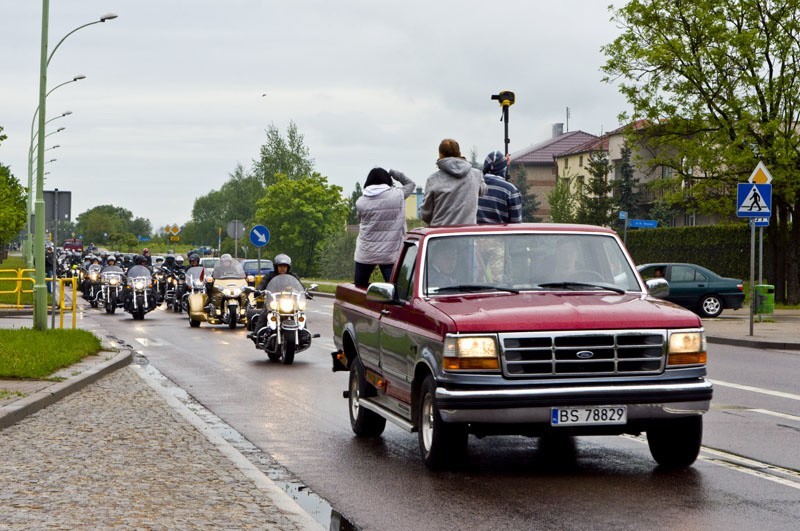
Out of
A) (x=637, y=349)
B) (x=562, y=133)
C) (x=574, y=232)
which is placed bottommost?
(x=637, y=349)

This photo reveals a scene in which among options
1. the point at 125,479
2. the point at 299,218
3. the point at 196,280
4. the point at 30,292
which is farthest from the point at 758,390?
the point at 299,218

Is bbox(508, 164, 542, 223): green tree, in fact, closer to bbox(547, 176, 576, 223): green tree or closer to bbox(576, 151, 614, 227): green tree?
bbox(576, 151, 614, 227): green tree

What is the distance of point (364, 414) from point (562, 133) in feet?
425

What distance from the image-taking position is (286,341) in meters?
19.2

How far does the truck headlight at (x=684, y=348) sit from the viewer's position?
8.07m

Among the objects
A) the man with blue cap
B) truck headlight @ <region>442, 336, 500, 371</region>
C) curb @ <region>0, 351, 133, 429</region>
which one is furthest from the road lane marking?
curb @ <region>0, 351, 133, 429</region>

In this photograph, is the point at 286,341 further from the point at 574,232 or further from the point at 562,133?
the point at 562,133

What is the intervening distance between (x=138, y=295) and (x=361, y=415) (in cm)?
2461

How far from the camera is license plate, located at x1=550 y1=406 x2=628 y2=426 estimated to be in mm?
7828

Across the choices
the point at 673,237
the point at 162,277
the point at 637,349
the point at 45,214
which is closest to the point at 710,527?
the point at 637,349

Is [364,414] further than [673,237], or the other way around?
[673,237]

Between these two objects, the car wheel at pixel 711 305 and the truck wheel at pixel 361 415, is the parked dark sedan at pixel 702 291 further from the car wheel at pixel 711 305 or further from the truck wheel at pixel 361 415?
the truck wheel at pixel 361 415

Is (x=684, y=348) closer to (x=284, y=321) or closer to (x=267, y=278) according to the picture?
(x=284, y=321)

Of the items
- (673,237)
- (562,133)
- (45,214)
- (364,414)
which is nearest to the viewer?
(364,414)
